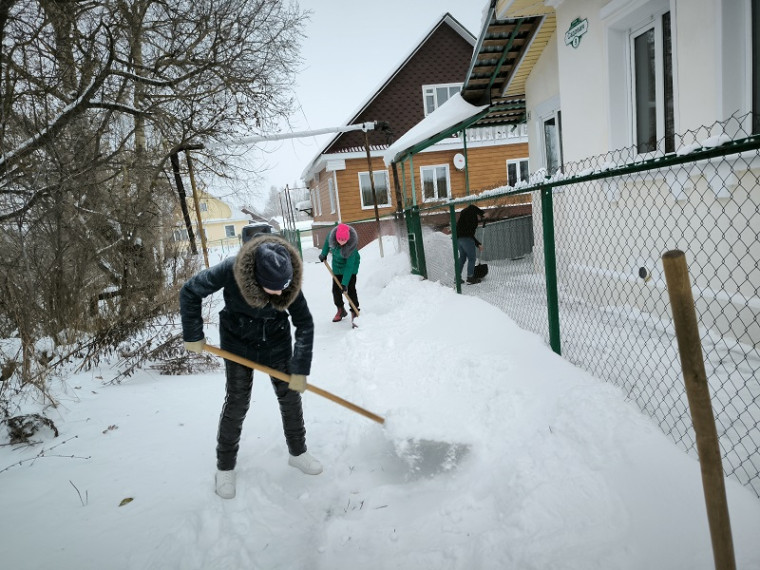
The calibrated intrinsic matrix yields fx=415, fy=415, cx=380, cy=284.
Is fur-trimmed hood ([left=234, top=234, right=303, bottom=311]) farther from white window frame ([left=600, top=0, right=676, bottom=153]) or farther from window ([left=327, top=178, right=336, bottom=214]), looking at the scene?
window ([left=327, top=178, right=336, bottom=214])

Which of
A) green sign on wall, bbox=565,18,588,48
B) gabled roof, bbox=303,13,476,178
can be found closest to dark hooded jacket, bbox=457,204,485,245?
green sign on wall, bbox=565,18,588,48

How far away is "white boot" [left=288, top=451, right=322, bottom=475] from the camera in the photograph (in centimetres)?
286

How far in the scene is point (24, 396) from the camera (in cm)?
351

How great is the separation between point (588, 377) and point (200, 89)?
779 cm

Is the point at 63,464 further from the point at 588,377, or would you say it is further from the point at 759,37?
the point at 759,37

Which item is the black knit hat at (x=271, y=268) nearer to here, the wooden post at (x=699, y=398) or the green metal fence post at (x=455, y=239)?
the wooden post at (x=699, y=398)

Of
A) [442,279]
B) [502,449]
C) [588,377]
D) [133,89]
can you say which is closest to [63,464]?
[502,449]

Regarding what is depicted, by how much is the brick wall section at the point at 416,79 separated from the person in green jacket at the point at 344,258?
1142 cm

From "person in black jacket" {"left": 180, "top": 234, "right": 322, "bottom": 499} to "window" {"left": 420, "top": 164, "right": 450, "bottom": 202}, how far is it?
15622mm

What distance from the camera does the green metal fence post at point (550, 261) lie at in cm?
344

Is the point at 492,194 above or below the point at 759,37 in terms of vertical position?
below

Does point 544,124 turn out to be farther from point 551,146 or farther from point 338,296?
point 338,296

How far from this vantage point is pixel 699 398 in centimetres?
133

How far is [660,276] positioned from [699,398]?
3.46m
